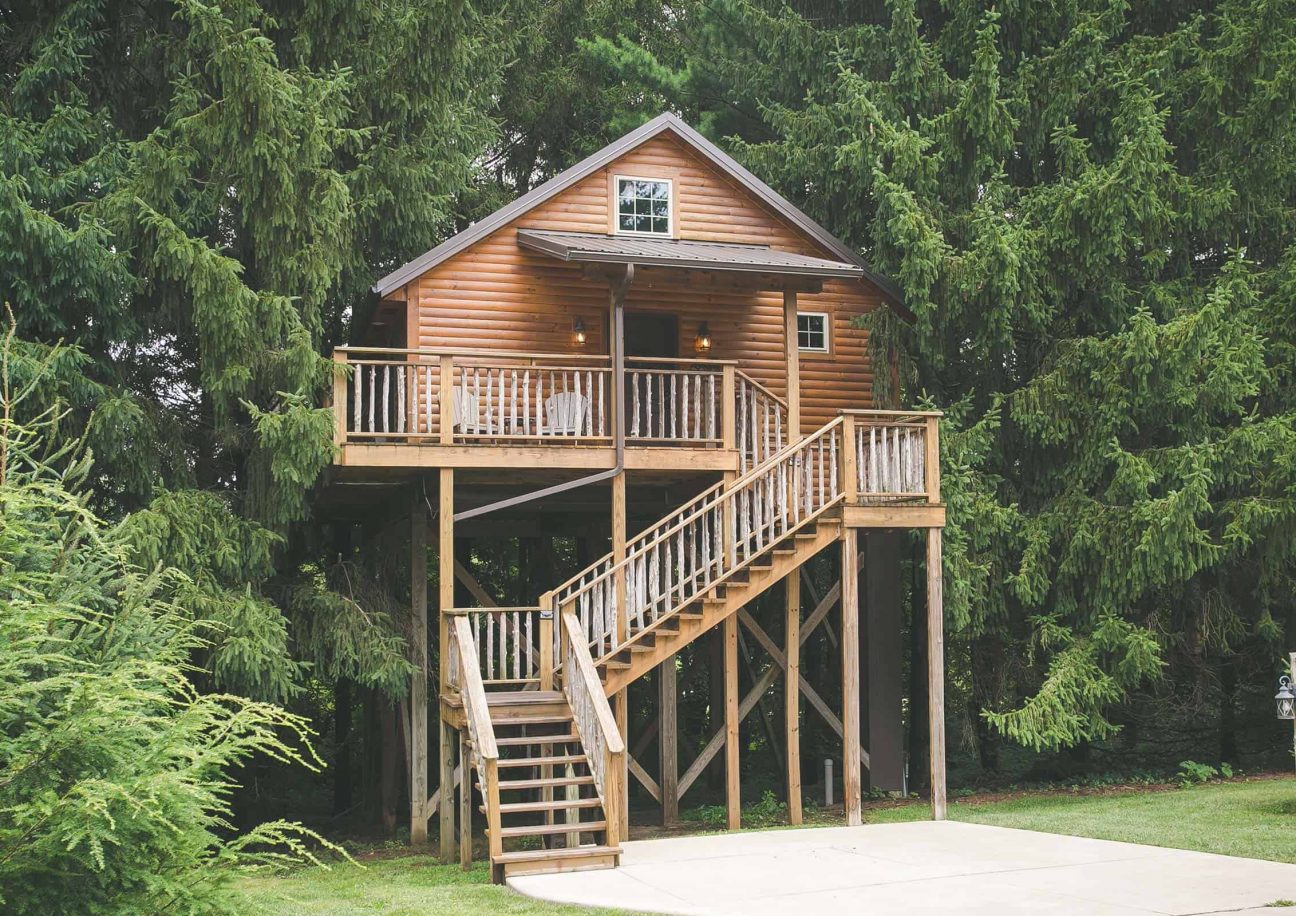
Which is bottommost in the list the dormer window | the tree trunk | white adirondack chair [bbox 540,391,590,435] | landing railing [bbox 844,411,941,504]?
the tree trunk

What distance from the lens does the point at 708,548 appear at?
1484cm

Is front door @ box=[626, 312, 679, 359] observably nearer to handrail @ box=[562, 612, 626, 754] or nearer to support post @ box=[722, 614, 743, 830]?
support post @ box=[722, 614, 743, 830]

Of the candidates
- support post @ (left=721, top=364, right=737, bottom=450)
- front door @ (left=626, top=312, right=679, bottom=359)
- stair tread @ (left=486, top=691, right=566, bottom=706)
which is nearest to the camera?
stair tread @ (left=486, top=691, right=566, bottom=706)

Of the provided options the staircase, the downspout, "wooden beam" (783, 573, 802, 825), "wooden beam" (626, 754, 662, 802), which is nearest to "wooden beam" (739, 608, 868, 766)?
"wooden beam" (783, 573, 802, 825)

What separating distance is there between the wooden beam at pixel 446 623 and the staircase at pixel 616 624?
0.38m

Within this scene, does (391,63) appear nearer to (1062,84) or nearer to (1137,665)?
(1062,84)

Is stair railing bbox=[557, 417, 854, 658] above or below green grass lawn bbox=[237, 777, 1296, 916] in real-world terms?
above

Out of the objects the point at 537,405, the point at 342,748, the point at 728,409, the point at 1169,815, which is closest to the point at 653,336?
the point at 728,409

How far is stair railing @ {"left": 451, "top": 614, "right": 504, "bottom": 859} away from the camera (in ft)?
39.2

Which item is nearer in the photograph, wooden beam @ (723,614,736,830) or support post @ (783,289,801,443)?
wooden beam @ (723,614,736,830)

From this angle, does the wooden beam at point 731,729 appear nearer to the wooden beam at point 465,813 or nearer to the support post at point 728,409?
the support post at point 728,409

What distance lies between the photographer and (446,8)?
1744cm

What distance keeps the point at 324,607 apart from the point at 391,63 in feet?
23.4

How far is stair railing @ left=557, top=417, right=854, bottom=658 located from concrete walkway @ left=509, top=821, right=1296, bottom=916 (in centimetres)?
247
